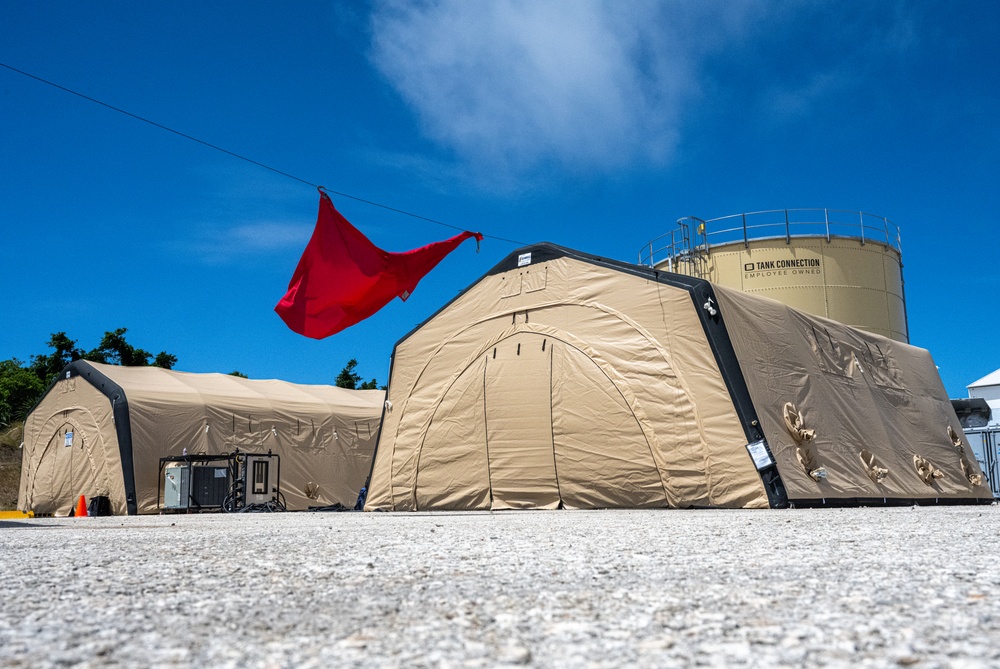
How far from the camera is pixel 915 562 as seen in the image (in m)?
3.48

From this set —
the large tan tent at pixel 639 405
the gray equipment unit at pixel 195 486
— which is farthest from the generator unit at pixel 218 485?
the large tan tent at pixel 639 405

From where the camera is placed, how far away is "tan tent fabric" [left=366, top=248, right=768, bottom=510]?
31.7 feet

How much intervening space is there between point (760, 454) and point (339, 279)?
595cm

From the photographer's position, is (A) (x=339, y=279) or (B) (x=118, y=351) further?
(B) (x=118, y=351)

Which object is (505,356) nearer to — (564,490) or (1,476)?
(564,490)

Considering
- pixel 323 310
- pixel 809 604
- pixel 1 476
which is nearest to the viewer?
pixel 809 604

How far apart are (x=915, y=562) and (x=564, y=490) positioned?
743cm

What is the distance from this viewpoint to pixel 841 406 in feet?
35.7

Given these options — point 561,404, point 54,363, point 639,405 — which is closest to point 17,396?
point 54,363

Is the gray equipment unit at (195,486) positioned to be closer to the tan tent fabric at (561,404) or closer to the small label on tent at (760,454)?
the tan tent fabric at (561,404)

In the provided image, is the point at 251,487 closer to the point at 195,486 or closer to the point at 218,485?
A: the point at 218,485

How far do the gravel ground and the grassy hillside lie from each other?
21.9 meters

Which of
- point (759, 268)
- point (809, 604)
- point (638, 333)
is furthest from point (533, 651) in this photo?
point (759, 268)

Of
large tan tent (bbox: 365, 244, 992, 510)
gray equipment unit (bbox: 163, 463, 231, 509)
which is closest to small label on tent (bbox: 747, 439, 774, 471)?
large tan tent (bbox: 365, 244, 992, 510)
